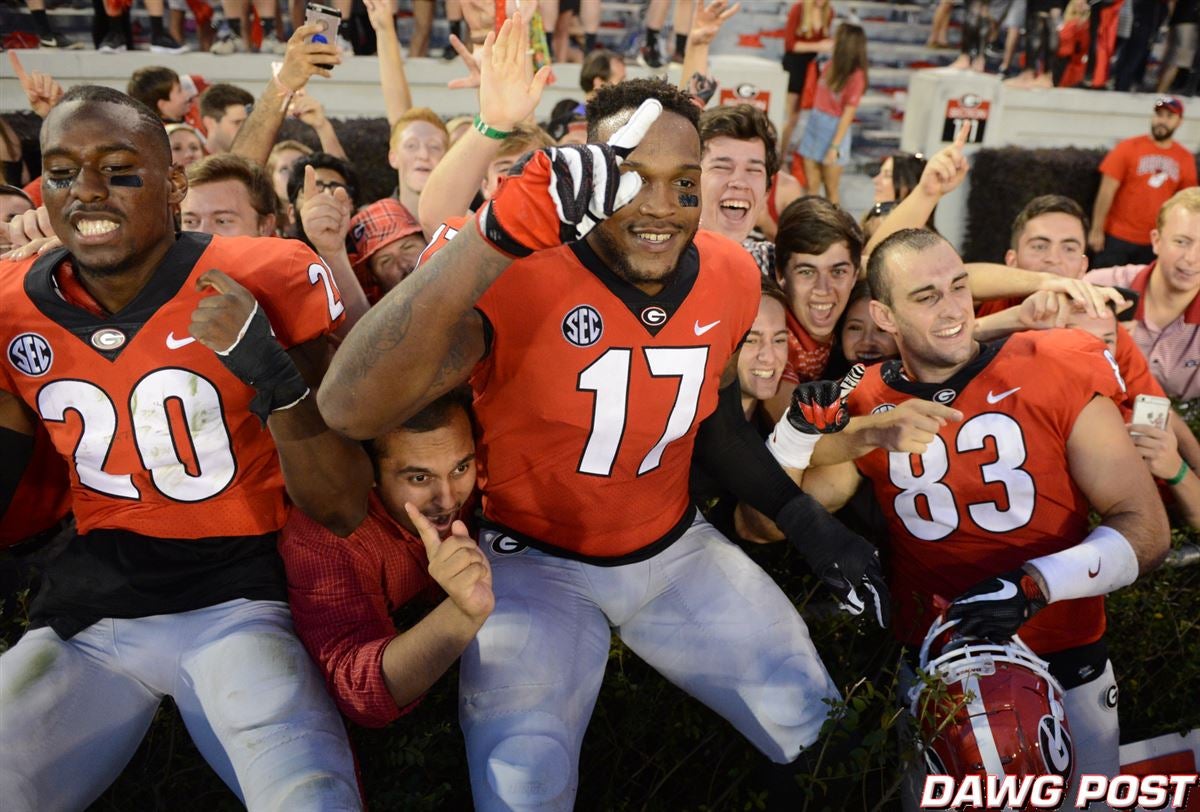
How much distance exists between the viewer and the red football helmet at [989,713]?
92.8 inches

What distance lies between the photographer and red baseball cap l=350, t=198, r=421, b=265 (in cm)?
379

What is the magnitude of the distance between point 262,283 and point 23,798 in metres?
1.23

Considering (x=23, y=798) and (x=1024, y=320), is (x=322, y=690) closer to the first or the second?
(x=23, y=798)

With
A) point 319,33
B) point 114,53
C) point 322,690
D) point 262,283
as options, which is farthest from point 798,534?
point 114,53

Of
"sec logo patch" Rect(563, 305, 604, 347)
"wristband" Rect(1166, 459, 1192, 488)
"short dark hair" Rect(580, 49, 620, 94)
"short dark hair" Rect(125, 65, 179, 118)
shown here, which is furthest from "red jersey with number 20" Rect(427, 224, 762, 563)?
"short dark hair" Rect(125, 65, 179, 118)

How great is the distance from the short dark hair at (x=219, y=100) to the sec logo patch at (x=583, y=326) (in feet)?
14.2

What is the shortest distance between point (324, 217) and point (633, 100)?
1260 millimetres

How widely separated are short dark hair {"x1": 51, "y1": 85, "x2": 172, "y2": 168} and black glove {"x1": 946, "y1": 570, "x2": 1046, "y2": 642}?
231 centimetres

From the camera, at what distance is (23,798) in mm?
2047

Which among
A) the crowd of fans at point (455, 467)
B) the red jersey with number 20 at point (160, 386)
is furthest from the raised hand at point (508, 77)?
the red jersey with number 20 at point (160, 386)

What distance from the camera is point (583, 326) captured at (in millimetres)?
2334

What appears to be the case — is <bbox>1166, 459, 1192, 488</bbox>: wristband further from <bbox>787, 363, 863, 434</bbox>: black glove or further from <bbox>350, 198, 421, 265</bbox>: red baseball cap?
<bbox>350, 198, 421, 265</bbox>: red baseball cap

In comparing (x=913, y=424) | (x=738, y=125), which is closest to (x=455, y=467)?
(x=913, y=424)

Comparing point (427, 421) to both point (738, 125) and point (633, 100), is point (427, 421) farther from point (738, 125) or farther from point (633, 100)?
point (738, 125)
